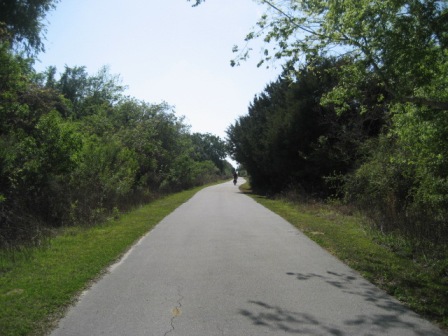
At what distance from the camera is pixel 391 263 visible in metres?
8.55

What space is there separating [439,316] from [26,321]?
5037mm

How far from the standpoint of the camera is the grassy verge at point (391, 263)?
6.09m

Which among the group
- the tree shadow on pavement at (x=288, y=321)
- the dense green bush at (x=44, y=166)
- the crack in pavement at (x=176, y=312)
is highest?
the dense green bush at (x=44, y=166)

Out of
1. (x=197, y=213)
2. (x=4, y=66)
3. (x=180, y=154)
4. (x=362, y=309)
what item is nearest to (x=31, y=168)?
(x=4, y=66)

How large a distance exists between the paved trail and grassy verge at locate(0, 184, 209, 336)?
0.29 meters

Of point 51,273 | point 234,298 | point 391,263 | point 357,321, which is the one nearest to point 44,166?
point 51,273

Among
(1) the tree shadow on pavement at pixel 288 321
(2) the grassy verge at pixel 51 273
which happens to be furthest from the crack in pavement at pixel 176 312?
(2) the grassy verge at pixel 51 273

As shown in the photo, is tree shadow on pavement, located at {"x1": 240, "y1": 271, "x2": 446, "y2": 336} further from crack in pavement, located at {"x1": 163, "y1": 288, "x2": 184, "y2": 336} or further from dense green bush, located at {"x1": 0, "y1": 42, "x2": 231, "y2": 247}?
dense green bush, located at {"x1": 0, "y1": 42, "x2": 231, "y2": 247}

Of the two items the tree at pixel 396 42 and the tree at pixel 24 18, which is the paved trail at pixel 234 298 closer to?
the tree at pixel 396 42

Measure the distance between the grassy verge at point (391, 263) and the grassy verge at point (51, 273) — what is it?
4757 millimetres

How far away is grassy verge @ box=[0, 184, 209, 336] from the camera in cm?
516

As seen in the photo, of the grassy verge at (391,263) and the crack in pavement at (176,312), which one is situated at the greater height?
the grassy verge at (391,263)

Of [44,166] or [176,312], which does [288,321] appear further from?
[44,166]

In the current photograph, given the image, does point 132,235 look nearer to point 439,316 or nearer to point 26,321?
point 26,321
